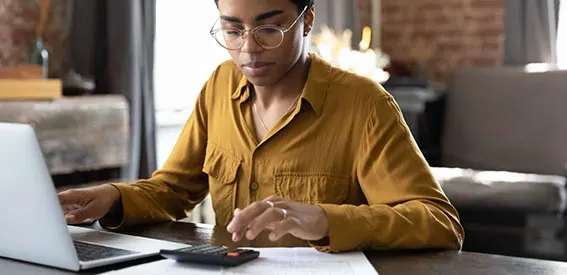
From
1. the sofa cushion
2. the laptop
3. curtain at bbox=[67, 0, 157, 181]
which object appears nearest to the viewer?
the laptop

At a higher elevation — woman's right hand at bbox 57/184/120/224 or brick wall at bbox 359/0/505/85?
brick wall at bbox 359/0/505/85

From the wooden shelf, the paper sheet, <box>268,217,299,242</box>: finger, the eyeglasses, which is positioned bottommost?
the paper sheet

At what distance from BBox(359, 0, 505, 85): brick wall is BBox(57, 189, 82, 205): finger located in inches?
152

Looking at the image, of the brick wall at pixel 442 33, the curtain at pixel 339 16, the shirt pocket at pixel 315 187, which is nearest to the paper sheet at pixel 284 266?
the shirt pocket at pixel 315 187

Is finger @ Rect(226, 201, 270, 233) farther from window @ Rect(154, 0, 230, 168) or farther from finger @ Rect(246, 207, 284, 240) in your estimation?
window @ Rect(154, 0, 230, 168)

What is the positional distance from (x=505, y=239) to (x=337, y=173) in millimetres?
1825

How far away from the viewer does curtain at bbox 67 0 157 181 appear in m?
3.53

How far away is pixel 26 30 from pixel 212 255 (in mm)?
2699

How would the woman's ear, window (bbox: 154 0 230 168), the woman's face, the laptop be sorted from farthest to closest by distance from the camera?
window (bbox: 154 0 230 168)
the woman's ear
the woman's face
the laptop

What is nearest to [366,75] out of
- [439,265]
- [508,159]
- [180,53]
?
[508,159]

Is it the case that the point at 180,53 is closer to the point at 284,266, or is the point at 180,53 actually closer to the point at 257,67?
the point at 257,67

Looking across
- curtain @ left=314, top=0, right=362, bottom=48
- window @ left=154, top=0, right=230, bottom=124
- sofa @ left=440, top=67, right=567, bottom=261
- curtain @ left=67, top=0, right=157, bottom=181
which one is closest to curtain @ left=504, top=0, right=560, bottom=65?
sofa @ left=440, top=67, right=567, bottom=261

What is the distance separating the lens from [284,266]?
1105 millimetres

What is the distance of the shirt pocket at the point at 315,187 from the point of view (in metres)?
1.47
